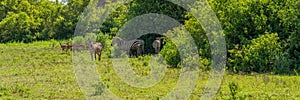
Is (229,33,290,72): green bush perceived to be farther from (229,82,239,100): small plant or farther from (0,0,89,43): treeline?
(0,0,89,43): treeline

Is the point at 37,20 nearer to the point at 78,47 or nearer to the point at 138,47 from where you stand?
the point at 78,47

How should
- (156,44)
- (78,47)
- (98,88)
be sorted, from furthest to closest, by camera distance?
(78,47), (156,44), (98,88)

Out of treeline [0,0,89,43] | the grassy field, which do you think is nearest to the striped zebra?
the grassy field

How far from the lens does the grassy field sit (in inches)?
486

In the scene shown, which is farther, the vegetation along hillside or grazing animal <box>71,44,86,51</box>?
grazing animal <box>71,44,86,51</box>

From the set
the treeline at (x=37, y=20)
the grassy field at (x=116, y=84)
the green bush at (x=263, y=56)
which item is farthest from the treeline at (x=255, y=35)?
the treeline at (x=37, y=20)

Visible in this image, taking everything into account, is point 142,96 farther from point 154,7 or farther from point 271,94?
point 154,7

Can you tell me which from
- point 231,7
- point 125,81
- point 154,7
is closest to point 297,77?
point 231,7

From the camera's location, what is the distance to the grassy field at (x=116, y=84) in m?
12.3

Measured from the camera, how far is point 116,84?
1438 cm

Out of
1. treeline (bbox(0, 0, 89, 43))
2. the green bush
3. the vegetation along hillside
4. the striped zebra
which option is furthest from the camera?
treeline (bbox(0, 0, 89, 43))

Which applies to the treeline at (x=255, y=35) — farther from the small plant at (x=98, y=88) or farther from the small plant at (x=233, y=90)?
the small plant at (x=233, y=90)

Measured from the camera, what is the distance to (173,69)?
17.9m

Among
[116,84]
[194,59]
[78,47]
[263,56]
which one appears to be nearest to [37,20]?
[78,47]
